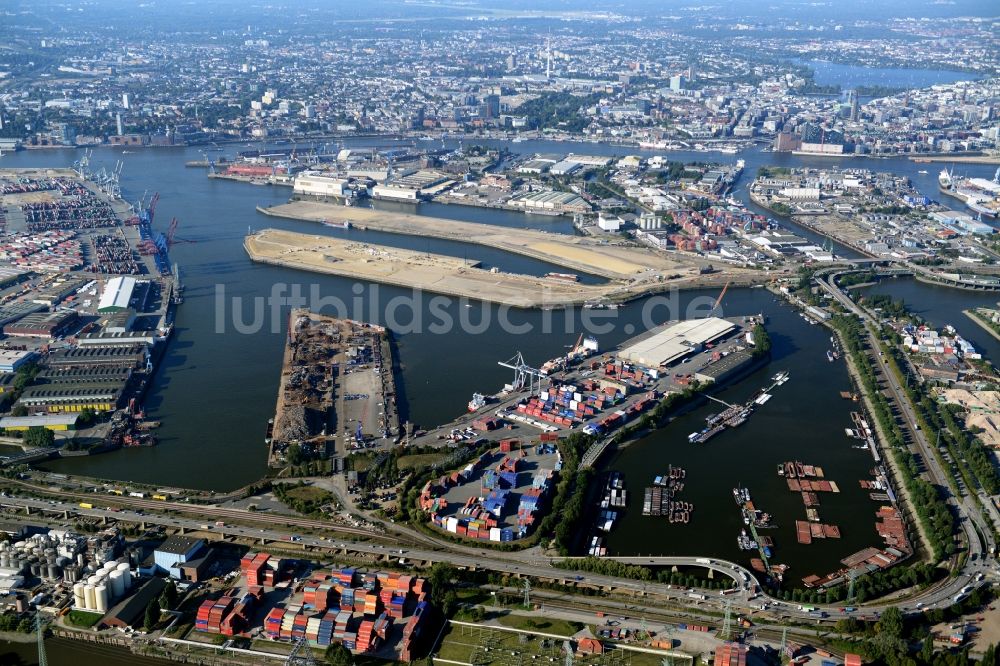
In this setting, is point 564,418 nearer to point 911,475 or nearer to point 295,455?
point 295,455

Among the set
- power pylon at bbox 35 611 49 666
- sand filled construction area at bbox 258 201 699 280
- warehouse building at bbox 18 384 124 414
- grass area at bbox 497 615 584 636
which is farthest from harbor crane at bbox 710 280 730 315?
power pylon at bbox 35 611 49 666

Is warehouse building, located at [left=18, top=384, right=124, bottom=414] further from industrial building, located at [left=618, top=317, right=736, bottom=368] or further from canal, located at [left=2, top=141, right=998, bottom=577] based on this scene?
industrial building, located at [left=618, top=317, right=736, bottom=368]

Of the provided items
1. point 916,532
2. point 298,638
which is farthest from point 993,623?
point 298,638

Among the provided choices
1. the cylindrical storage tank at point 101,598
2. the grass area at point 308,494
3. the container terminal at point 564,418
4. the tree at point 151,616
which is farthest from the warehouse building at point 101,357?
the tree at point 151,616

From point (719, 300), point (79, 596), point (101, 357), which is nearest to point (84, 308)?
point (101, 357)

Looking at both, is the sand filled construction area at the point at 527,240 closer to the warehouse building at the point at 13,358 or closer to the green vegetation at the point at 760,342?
the green vegetation at the point at 760,342
